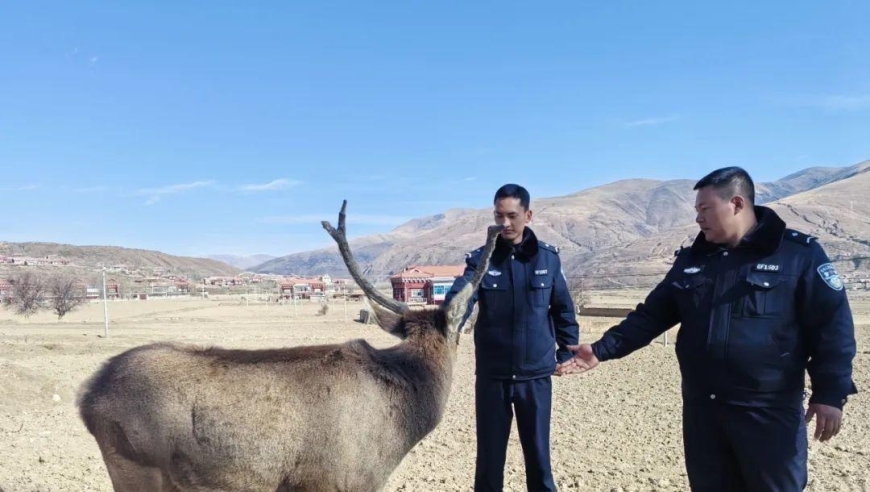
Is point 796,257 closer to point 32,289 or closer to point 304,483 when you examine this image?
point 304,483

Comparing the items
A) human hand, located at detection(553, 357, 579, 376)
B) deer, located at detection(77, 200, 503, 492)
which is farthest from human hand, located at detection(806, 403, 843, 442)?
deer, located at detection(77, 200, 503, 492)

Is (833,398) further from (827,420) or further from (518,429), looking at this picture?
(518,429)

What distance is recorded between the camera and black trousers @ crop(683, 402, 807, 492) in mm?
4207

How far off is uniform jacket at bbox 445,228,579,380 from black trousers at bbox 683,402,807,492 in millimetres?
1538

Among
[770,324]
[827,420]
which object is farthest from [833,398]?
[770,324]

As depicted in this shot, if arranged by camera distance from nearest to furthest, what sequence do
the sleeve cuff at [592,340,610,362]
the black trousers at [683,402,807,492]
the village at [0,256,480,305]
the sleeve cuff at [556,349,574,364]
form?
the black trousers at [683,402,807,492], the sleeve cuff at [592,340,610,362], the sleeve cuff at [556,349,574,364], the village at [0,256,480,305]

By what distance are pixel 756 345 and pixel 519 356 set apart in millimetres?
2028

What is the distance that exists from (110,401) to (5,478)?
173 inches

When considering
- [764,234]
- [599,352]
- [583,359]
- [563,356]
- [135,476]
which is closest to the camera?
[764,234]

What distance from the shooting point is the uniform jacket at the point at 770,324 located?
13.4 ft

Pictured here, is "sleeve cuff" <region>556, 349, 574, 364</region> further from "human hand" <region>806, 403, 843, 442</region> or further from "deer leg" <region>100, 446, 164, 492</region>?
"deer leg" <region>100, 446, 164, 492</region>

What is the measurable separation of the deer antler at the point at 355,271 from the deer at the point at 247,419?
802 millimetres

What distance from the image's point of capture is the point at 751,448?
14.0 ft

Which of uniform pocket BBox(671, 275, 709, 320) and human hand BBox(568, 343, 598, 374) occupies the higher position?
uniform pocket BBox(671, 275, 709, 320)
